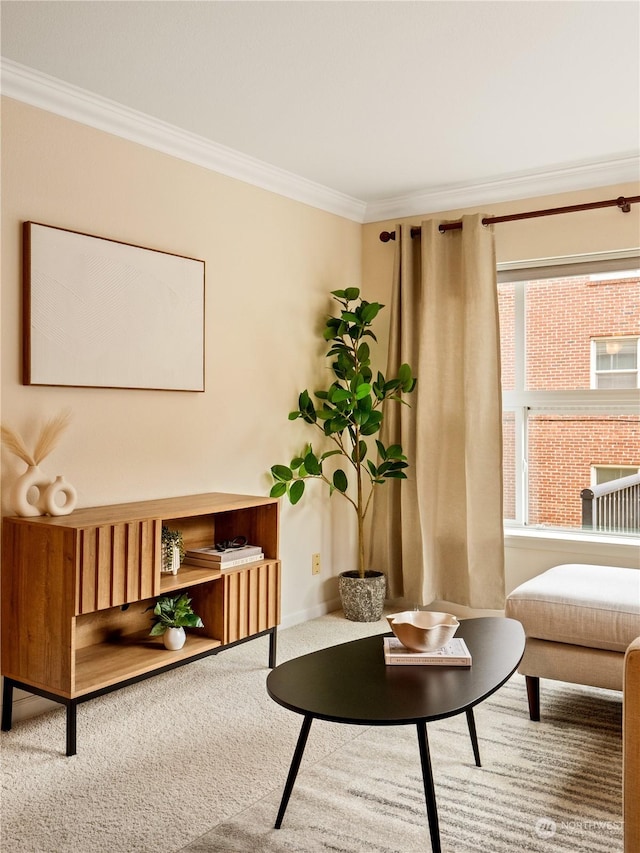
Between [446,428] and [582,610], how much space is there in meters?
1.75

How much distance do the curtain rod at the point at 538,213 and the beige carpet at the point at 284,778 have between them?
2.36 meters

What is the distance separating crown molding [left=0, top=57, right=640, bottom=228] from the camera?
292cm

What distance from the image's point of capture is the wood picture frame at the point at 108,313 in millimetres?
2900

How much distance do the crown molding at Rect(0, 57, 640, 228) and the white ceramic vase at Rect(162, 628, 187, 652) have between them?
2.12 m

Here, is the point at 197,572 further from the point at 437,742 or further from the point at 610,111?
the point at 610,111

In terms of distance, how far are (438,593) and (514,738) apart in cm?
171

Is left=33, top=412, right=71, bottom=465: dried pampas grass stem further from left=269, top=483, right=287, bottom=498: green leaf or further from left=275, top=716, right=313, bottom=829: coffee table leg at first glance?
left=275, top=716, right=313, bottom=829: coffee table leg

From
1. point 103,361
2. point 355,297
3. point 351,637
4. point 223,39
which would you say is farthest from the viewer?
point 355,297

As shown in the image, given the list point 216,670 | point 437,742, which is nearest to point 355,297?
point 216,670

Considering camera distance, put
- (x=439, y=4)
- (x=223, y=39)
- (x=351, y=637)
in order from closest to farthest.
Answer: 1. (x=439, y=4)
2. (x=223, y=39)
3. (x=351, y=637)

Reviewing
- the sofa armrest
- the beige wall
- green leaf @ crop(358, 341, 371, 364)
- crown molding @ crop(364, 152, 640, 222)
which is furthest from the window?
the sofa armrest

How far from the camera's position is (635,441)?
159 inches

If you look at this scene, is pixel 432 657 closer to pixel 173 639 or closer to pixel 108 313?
pixel 173 639

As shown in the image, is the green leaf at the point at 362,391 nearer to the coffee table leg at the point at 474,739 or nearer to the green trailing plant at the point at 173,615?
the green trailing plant at the point at 173,615
